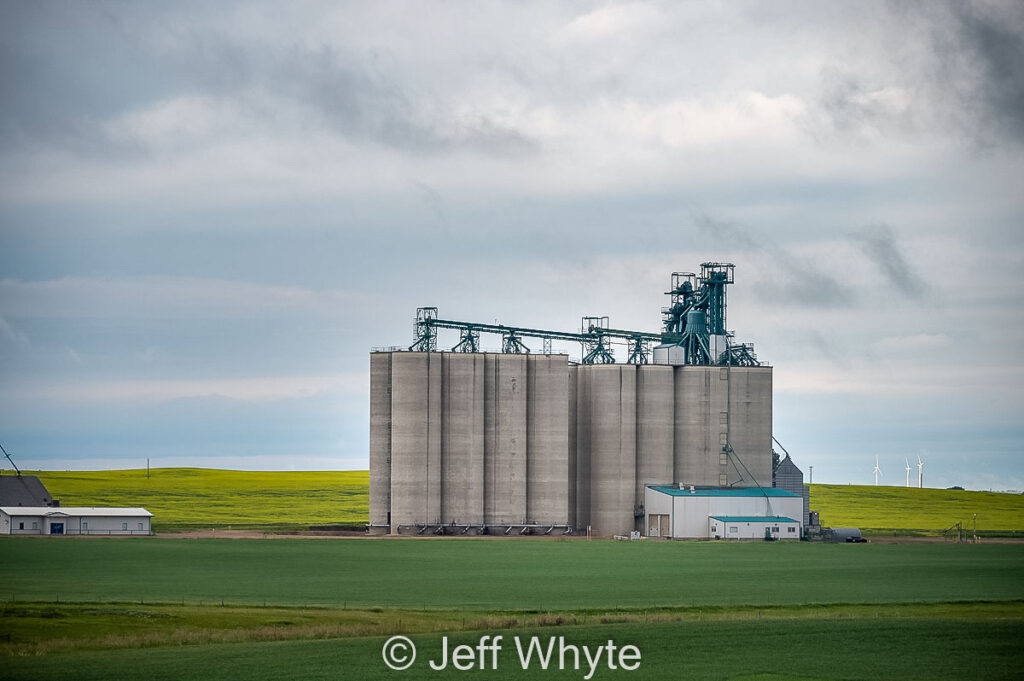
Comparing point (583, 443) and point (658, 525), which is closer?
point (658, 525)

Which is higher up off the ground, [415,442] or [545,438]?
[545,438]

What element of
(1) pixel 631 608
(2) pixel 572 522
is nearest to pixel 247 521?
(2) pixel 572 522

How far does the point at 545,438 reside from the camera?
12769 centimetres

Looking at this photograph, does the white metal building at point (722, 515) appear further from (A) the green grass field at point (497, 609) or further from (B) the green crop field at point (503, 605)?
(A) the green grass field at point (497, 609)

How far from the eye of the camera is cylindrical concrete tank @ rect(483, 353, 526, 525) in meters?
126

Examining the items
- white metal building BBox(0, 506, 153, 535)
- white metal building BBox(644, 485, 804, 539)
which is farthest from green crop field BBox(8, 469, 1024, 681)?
white metal building BBox(644, 485, 804, 539)

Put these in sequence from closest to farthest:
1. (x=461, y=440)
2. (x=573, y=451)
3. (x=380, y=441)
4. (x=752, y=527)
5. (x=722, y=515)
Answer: (x=752, y=527) → (x=722, y=515) → (x=461, y=440) → (x=380, y=441) → (x=573, y=451)

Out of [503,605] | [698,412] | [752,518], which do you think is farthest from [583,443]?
[503,605]

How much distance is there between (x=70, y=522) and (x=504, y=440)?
38.2 meters

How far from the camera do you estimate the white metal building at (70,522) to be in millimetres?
120000

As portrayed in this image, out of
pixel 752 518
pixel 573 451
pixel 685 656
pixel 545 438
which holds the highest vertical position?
pixel 545 438

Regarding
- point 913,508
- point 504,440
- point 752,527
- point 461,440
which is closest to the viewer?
point 752,527

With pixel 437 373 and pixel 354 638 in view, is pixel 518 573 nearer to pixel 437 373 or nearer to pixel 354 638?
pixel 354 638

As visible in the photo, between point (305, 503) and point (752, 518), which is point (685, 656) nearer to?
point (752, 518)
